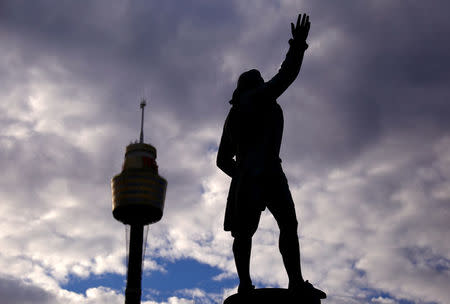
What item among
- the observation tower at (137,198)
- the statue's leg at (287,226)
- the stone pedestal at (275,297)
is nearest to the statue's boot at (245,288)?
the stone pedestal at (275,297)

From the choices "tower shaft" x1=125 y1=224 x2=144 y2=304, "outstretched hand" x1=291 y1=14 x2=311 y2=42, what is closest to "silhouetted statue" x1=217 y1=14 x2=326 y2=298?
"outstretched hand" x1=291 y1=14 x2=311 y2=42

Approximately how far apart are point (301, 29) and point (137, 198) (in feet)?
312

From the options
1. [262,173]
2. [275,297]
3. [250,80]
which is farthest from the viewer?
[250,80]

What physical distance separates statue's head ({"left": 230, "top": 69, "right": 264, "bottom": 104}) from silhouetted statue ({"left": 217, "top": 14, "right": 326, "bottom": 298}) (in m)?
0.07

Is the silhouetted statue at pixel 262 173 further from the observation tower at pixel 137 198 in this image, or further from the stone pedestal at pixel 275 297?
the observation tower at pixel 137 198

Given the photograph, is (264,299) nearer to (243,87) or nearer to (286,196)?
(286,196)

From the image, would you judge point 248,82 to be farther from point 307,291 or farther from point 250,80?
point 307,291

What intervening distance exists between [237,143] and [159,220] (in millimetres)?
101607

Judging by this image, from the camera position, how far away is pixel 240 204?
6242 millimetres

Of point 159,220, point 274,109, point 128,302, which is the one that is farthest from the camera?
point 159,220

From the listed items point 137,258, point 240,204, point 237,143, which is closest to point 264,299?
point 240,204

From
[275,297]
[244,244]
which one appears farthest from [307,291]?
[244,244]

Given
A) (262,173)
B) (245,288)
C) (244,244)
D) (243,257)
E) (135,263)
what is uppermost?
(135,263)

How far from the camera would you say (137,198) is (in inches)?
3912
